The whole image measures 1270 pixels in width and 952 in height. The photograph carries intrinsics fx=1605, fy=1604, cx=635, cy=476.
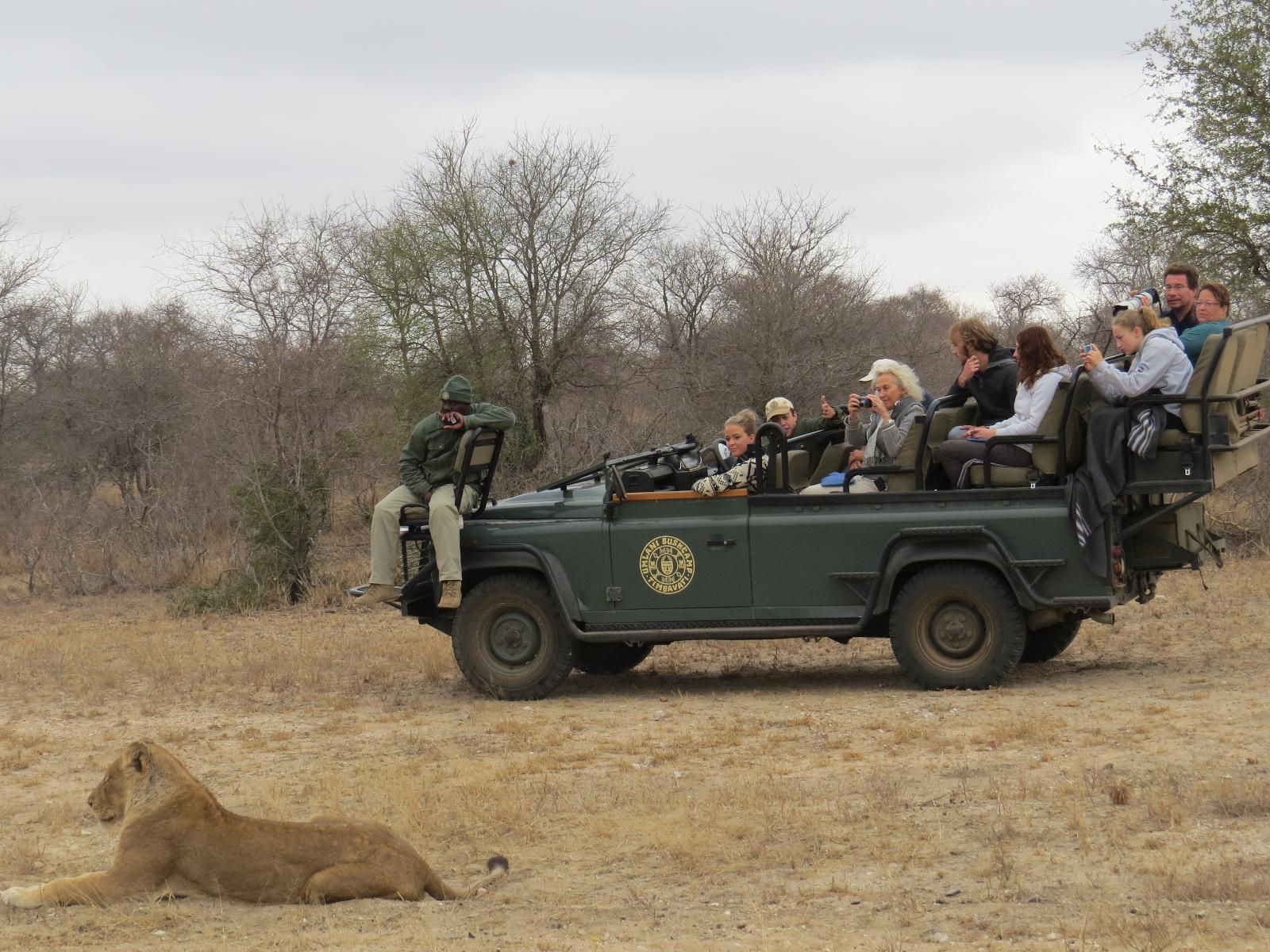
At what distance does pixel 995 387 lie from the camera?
10250mm

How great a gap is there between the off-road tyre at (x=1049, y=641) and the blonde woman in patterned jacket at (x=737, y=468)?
2307mm

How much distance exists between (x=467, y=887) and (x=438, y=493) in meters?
4.60

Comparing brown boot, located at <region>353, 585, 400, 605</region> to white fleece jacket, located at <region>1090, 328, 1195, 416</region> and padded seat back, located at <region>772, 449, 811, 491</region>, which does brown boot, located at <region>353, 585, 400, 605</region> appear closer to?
padded seat back, located at <region>772, 449, 811, 491</region>

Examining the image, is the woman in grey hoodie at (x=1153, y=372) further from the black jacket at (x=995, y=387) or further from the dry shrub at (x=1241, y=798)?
the dry shrub at (x=1241, y=798)

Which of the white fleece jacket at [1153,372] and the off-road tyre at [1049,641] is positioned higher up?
the white fleece jacket at [1153,372]

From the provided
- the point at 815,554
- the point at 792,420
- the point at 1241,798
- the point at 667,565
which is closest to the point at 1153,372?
the point at 815,554

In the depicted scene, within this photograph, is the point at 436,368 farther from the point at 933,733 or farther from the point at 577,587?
the point at 933,733

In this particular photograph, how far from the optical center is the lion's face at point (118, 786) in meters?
6.24

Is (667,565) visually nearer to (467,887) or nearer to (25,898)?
(467,887)

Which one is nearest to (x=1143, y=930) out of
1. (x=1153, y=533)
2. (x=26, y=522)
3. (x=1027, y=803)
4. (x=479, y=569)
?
(x=1027, y=803)

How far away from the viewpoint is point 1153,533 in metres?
10.1

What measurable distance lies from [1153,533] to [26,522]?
1797 cm

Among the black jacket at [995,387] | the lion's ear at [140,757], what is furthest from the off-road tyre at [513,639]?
the lion's ear at [140,757]

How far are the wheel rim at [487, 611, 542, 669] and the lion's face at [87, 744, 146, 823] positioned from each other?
4633 mm
